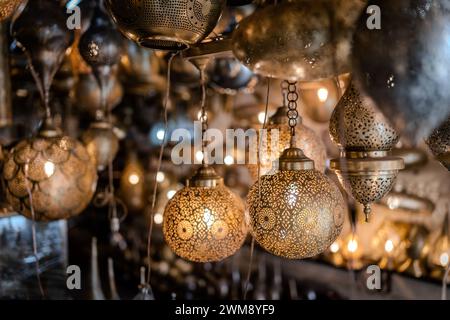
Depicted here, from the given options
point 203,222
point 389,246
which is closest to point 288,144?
point 203,222

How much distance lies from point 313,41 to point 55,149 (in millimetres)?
1114

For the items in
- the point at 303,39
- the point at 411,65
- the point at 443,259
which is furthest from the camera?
the point at 443,259

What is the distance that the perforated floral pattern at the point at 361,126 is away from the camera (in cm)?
112

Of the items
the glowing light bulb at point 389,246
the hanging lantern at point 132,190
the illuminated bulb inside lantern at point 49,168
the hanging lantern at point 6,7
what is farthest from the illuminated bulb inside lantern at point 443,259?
the hanging lantern at point 6,7

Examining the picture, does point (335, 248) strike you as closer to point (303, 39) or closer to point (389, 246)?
point (389, 246)

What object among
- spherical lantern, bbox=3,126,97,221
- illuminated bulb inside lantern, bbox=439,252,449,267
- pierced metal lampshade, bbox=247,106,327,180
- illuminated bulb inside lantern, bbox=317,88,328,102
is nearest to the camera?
pierced metal lampshade, bbox=247,106,327,180

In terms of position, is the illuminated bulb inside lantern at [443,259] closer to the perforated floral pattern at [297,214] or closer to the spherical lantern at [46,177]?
the perforated floral pattern at [297,214]

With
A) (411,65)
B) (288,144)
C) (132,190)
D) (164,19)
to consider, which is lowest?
(132,190)

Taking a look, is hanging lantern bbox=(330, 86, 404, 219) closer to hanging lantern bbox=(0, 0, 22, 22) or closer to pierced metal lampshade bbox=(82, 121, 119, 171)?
hanging lantern bbox=(0, 0, 22, 22)

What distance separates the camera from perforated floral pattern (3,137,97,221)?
167cm

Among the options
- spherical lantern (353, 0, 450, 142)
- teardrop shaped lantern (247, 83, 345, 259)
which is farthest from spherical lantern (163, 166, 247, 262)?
spherical lantern (353, 0, 450, 142)

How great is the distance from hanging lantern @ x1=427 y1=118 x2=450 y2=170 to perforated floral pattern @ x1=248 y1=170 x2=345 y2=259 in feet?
0.83

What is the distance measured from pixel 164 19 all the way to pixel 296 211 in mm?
507

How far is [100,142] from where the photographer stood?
2.43 metres
